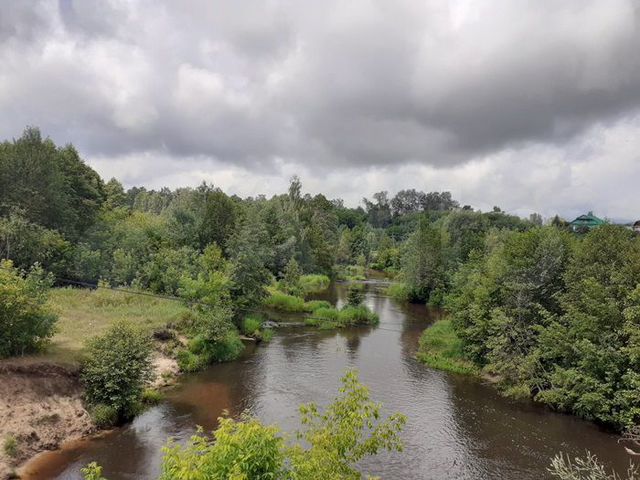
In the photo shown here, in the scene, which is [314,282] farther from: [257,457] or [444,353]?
[257,457]

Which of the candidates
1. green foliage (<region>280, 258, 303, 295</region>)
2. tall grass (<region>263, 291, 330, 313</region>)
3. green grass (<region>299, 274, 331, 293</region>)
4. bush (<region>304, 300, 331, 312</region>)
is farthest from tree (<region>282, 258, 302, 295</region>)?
green grass (<region>299, 274, 331, 293</region>)

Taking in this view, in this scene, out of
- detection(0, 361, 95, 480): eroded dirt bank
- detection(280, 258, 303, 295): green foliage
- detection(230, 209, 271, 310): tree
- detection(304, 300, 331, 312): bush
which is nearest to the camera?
detection(0, 361, 95, 480): eroded dirt bank

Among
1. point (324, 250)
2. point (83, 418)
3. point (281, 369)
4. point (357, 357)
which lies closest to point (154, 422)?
point (83, 418)

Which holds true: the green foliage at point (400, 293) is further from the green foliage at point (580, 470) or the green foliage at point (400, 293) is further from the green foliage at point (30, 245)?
the green foliage at point (580, 470)

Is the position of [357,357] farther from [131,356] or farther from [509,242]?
[131,356]

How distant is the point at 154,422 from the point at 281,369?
1295 cm

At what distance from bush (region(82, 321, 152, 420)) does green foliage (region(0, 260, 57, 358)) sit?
305 cm

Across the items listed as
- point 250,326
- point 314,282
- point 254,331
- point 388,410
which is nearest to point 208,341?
point 250,326

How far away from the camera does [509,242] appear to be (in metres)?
42.9

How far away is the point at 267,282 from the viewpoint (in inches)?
2173

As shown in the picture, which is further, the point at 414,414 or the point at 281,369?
the point at 281,369

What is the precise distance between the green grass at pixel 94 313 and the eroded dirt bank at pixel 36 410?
1.98m

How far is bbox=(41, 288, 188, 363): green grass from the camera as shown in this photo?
31.2 m

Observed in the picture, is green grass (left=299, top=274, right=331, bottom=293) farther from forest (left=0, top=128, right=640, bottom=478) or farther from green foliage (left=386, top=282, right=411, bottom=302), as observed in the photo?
green foliage (left=386, top=282, right=411, bottom=302)
